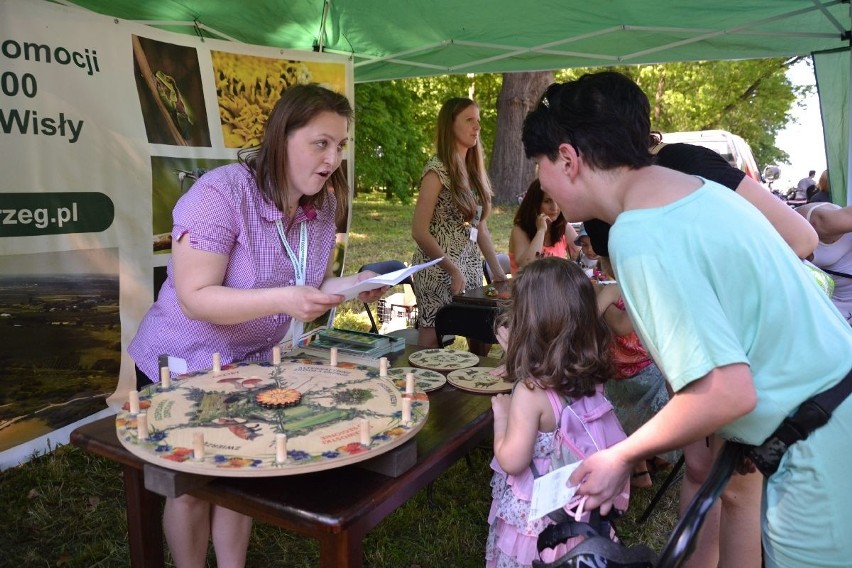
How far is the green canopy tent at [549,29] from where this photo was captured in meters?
3.90

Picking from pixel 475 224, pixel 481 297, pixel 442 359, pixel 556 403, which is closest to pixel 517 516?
pixel 556 403

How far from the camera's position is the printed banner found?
2979 mm

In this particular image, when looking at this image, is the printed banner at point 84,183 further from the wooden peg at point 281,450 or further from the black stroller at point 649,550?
the black stroller at point 649,550

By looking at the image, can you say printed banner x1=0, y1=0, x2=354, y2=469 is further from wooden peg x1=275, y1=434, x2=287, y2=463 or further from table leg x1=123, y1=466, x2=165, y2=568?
wooden peg x1=275, y1=434, x2=287, y2=463

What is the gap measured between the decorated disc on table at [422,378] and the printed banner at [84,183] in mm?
2148

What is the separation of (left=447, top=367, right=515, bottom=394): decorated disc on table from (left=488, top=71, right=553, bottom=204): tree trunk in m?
10.1

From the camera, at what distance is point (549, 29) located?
4.36 meters

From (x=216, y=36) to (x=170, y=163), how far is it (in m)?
1.16

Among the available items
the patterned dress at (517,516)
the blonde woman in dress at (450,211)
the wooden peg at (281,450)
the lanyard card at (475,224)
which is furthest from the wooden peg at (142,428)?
the lanyard card at (475,224)

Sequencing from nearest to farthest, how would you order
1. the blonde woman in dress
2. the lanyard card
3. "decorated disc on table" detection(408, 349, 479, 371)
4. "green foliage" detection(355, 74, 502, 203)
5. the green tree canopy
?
"decorated disc on table" detection(408, 349, 479, 371) < the blonde woman in dress < the lanyard card < "green foliage" detection(355, 74, 502, 203) < the green tree canopy

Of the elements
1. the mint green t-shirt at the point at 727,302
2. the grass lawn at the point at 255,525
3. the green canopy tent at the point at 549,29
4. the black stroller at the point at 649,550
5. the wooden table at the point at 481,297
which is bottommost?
the grass lawn at the point at 255,525

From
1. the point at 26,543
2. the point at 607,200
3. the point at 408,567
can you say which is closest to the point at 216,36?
the point at 26,543

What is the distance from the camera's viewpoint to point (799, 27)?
413cm

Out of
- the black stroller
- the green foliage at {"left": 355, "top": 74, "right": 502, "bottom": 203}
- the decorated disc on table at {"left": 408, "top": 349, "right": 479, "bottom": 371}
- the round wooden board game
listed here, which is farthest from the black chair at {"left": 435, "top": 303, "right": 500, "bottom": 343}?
the green foliage at {"left": 355, "top": 74, "right": 502, "bottom": 203}
